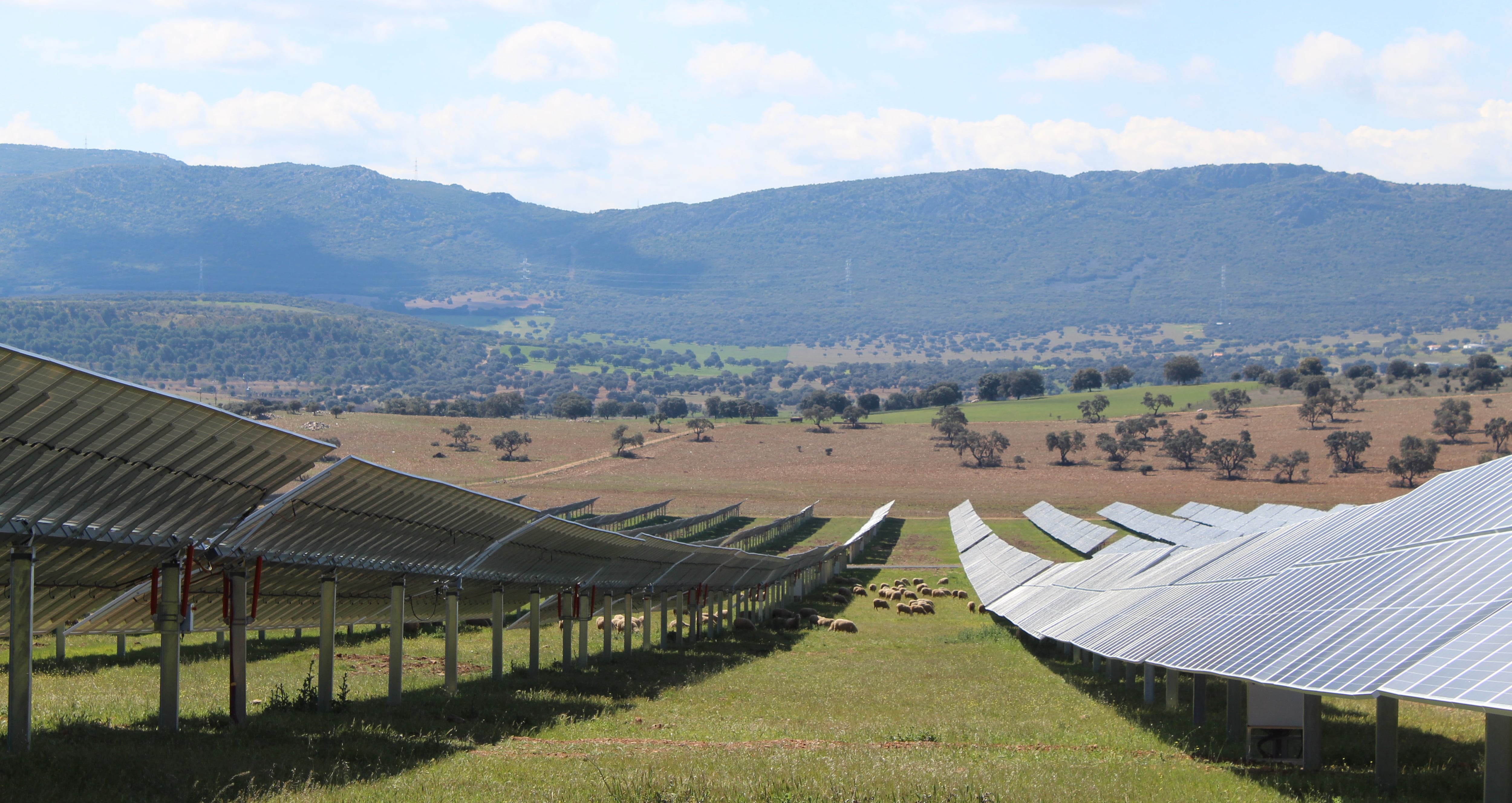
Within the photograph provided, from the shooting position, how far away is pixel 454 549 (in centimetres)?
2527

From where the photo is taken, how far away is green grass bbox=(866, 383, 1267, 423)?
164m

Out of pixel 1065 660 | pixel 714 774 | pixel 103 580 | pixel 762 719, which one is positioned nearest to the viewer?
pixel 714 774

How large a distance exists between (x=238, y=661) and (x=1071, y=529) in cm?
6643

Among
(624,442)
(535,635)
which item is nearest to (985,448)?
(624,442)

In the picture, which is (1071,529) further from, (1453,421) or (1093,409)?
(1093,409)

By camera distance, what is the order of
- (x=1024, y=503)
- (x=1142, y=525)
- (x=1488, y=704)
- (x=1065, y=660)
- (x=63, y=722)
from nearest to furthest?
1. (x=1488, y=704)
2. (x=63, y=722)
3. (x=1065, y=660)
4. (x=1142, y=525)
5. (x=1024, y=503)

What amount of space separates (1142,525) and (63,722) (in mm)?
71302

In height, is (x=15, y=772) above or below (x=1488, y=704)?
below

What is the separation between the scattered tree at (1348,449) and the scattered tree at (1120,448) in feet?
61.9

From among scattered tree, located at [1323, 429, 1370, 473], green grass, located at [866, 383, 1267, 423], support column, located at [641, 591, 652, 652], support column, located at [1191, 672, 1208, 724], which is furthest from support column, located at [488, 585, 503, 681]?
green grass, located at [866, 383, 1267, 423]

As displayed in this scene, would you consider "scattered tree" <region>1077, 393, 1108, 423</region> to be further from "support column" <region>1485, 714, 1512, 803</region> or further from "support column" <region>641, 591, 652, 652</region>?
"support column" <region>1485, 714, 1512, 803</region>

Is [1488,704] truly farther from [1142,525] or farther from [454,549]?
[1142,525]

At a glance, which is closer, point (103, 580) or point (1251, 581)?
point (103, 580)

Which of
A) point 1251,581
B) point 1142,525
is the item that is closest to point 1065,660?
point 1251,581
